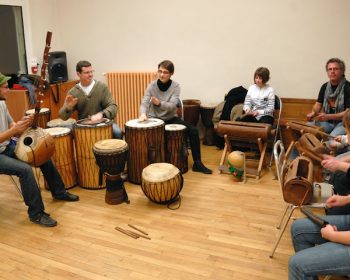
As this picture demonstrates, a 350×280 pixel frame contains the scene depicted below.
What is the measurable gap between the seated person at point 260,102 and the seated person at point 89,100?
5.00 feet

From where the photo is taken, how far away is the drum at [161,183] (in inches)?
127

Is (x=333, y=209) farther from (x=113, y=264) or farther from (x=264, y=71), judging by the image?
(x=264, y=71)

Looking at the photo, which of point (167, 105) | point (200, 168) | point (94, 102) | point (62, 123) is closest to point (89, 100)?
point (94, 102)

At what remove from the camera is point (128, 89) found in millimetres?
5617

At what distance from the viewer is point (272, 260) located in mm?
2527

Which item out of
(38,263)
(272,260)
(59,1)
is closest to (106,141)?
(38,263)

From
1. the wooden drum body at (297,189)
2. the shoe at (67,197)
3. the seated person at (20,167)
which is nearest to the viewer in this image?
the wooden drum body at (297,189)

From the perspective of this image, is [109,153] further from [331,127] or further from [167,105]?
[331,127]

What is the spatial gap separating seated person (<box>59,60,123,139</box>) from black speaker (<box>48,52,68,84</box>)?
1921mm

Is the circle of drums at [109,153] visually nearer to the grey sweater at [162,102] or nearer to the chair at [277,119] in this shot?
the grey sweater at [162,102]

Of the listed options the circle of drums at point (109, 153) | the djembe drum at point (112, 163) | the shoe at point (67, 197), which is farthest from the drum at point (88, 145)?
the shoe at point (67, 197)

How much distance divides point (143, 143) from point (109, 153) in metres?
0.52

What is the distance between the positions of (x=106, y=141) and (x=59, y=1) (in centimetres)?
364

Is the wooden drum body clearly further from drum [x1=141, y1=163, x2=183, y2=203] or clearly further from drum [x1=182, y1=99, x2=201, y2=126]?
drum [x1=182, y1=99, x2=201, y2=126]
